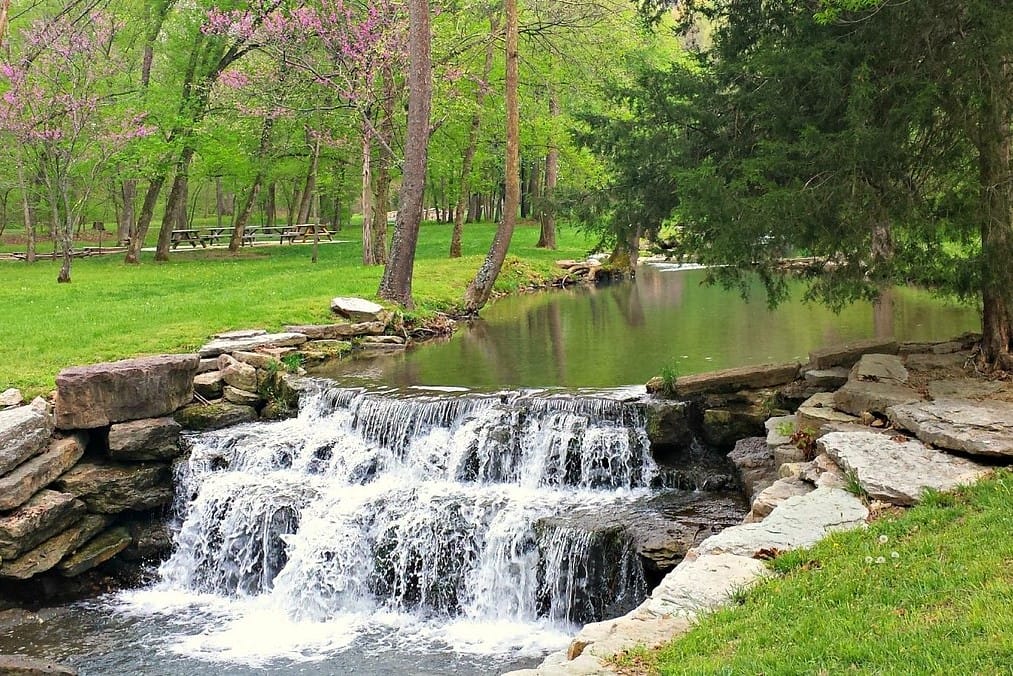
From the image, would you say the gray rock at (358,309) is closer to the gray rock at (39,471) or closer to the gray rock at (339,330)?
the gray rock at (339,330)

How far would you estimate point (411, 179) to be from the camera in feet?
56.3

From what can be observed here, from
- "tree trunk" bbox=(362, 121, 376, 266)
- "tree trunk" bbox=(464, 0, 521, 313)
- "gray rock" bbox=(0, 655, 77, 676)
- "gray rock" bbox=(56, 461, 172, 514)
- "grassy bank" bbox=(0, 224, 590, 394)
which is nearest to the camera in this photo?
"gray rock" bbox=(0, 655, 77, 676)

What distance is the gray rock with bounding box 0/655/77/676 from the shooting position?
7.34 metres

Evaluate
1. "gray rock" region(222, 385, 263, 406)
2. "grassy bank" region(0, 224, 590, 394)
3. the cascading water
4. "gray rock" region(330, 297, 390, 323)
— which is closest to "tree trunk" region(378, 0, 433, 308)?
"grassy bank" region(0, 224, 590, 394)

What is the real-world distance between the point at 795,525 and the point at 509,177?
1272 centimetres

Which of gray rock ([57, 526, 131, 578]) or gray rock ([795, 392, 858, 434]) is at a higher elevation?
gray rock ([795, 392, 858, 434])

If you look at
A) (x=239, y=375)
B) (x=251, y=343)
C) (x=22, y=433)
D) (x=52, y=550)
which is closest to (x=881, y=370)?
(x=239, y=375)

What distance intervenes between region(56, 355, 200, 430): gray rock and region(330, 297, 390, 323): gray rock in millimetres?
4532

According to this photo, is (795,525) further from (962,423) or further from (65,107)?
(65,107)

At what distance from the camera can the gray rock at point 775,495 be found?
7.02 meters

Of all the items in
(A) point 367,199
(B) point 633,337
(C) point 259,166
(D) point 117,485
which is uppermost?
(C) point 259,166

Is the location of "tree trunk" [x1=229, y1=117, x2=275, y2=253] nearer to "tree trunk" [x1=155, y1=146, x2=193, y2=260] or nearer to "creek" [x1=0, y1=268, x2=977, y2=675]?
"tree trunk" [x1=155, y1=146, x2=193, y2=260]

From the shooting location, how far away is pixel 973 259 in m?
8.65

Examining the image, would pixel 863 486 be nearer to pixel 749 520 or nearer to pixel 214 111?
pixel 749 520
